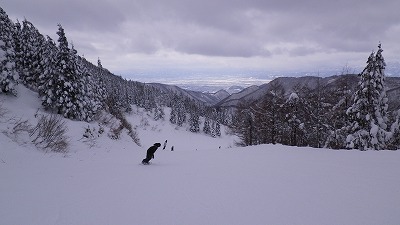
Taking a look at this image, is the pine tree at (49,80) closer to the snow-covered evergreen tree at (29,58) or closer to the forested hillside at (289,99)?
the forested hillside at (289,99)

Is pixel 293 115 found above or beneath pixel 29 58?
beneath

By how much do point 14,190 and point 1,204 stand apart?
1.00m

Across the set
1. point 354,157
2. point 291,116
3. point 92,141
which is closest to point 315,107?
point 291,116

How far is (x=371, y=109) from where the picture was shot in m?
20.2

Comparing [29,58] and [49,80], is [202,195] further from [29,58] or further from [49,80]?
[29,58]

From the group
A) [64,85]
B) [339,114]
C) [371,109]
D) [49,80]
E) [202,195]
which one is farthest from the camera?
[49,80]

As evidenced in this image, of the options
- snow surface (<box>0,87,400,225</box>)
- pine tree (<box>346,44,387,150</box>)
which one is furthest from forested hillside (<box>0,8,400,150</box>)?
snow surface (<box>0,87,400,225</box>)

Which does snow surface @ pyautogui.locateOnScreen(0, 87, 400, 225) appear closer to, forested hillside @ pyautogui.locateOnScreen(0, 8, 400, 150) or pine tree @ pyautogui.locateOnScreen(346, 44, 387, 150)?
pine tree @ pyautogui.locateOnScreen(346, 44, 387, 150)

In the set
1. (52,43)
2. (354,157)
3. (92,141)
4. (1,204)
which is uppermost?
(52,43)

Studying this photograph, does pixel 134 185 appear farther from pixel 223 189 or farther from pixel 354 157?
pixel 354 157

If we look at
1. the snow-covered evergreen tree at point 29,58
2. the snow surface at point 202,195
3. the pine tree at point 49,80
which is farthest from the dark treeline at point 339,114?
the snow-covered evergreen tree at point 29,58

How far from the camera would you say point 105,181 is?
800 centimetres

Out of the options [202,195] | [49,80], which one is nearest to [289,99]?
[202,195]

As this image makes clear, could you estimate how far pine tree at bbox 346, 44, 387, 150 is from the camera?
1948 centimetres
